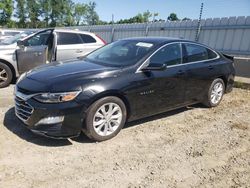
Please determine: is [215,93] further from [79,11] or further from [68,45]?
[79,11]

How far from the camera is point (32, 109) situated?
4.16m

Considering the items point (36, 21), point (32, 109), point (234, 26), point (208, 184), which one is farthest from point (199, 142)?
point (36, 21)

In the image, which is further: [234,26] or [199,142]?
[234,26]

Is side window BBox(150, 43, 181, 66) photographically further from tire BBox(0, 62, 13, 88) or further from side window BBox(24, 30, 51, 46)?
tire BBox(0, 62, 13, 88)

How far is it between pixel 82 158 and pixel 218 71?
387cm

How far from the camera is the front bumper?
13.4 ft

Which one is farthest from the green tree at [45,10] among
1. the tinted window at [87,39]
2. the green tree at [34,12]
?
the tinted window at [87,39]

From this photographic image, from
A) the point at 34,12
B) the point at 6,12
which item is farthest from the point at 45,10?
the point at 6,12

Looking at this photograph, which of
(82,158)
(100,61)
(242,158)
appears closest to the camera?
(82,158)

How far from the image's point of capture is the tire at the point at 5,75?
24.5 feet

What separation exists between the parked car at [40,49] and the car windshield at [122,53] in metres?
2.46

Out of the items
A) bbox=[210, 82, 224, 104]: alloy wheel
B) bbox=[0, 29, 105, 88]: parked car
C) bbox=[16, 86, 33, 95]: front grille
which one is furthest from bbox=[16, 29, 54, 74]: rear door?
bbox=[210, 82, 224, 104]: alloy wheel

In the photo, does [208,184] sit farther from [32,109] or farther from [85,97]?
[32,109]

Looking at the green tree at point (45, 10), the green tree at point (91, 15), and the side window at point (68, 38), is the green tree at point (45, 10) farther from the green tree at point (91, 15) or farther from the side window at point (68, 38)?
the side window at point (68, 38)
